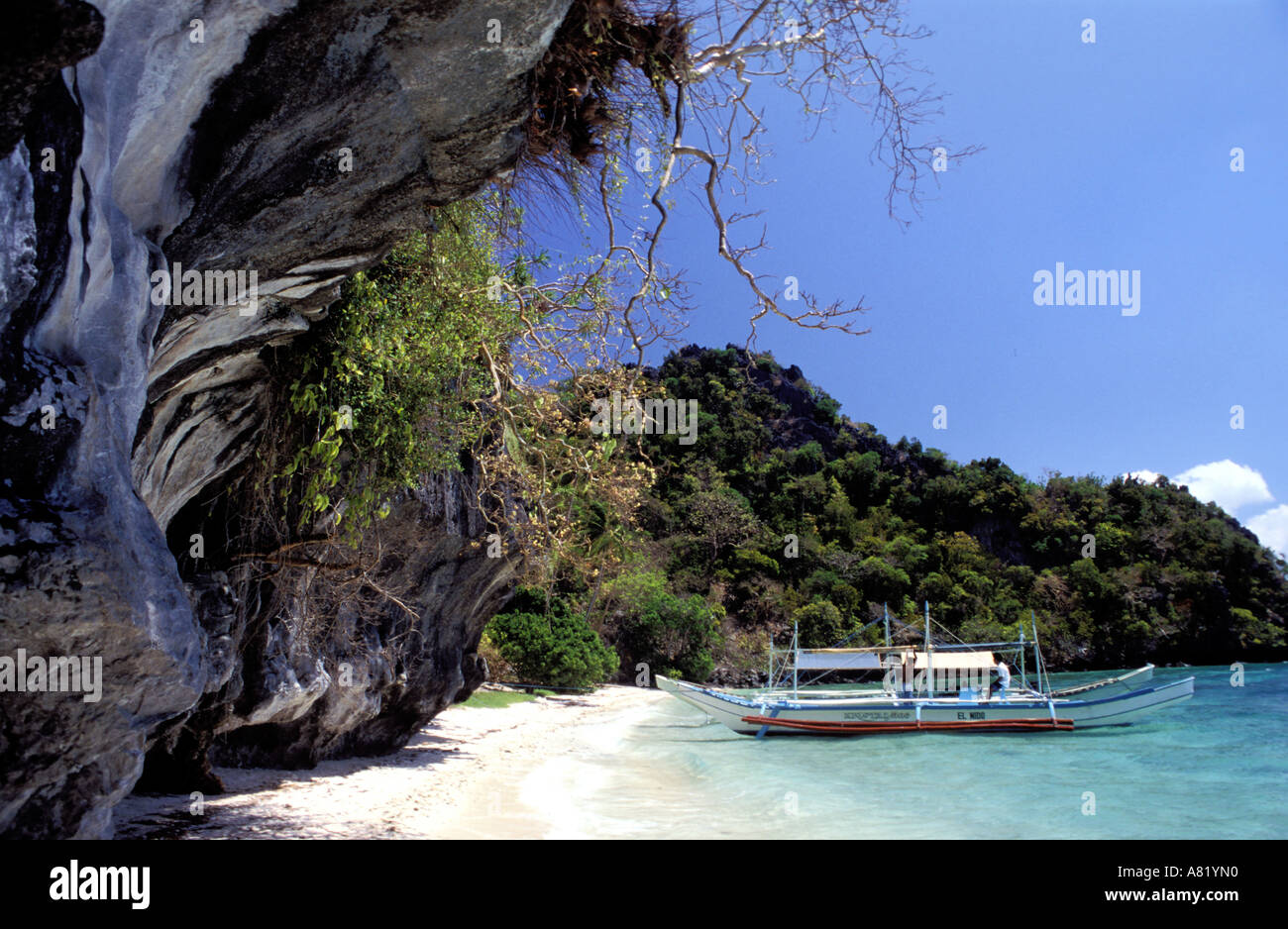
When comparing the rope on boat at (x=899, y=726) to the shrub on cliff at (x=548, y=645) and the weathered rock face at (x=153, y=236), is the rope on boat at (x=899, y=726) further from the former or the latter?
the weathered rock face at (x=153, y=236)

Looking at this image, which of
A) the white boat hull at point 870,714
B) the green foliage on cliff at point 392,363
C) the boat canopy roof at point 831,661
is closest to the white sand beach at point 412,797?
the green foliage on cliff at point 392,363

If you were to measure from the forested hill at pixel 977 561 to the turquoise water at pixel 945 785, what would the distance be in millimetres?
20133

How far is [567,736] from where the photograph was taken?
627 inches

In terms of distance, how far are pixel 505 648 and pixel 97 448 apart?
21.6 meters

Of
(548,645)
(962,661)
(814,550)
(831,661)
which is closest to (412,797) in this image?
(831,661)

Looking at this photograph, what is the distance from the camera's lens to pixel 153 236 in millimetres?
3012

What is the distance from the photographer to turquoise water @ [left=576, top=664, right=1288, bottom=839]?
32.5 feet

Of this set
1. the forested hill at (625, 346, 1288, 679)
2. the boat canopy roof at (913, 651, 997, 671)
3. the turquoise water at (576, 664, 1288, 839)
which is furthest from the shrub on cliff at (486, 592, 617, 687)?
the forested hill at (625, 346, 1288, 679)

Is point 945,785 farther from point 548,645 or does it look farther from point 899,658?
point 548,645

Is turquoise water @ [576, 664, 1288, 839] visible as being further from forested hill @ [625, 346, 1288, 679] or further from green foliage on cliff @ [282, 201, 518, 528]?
forested hill @ [625, 346, 1288, 679]

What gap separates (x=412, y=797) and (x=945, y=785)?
958cm

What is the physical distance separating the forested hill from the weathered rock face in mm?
34532

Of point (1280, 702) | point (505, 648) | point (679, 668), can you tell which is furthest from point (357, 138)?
point (1280, 702)
